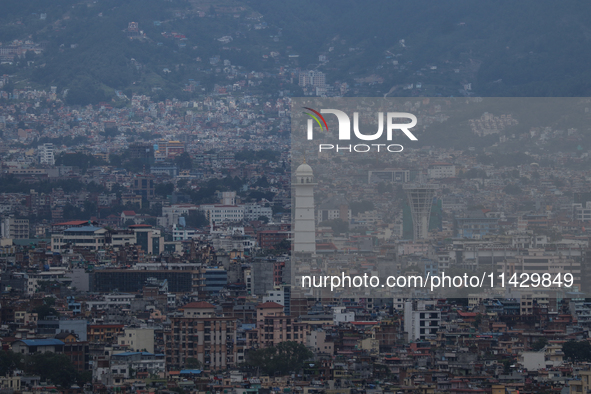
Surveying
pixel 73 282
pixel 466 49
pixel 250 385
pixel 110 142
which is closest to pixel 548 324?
pixel 250 385

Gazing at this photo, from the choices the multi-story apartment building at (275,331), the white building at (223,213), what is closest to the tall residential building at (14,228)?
the white building at (223,213)

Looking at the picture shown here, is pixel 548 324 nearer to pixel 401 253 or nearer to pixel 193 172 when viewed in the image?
pixel 401 253

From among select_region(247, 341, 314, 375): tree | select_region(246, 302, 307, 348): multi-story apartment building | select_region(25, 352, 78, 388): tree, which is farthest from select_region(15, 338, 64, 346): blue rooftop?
select_region(246, 302, 307, 348): multi-story apartment building

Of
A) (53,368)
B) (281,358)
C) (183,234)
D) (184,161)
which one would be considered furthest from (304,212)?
(184,161)

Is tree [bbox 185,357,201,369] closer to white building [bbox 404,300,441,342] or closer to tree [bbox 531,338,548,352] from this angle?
white building [bbox 404,300,441,342]

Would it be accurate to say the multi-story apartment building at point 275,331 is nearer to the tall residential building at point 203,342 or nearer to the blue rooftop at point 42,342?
the tall residential building at point 203,342

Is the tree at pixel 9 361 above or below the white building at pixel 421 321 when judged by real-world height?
below
